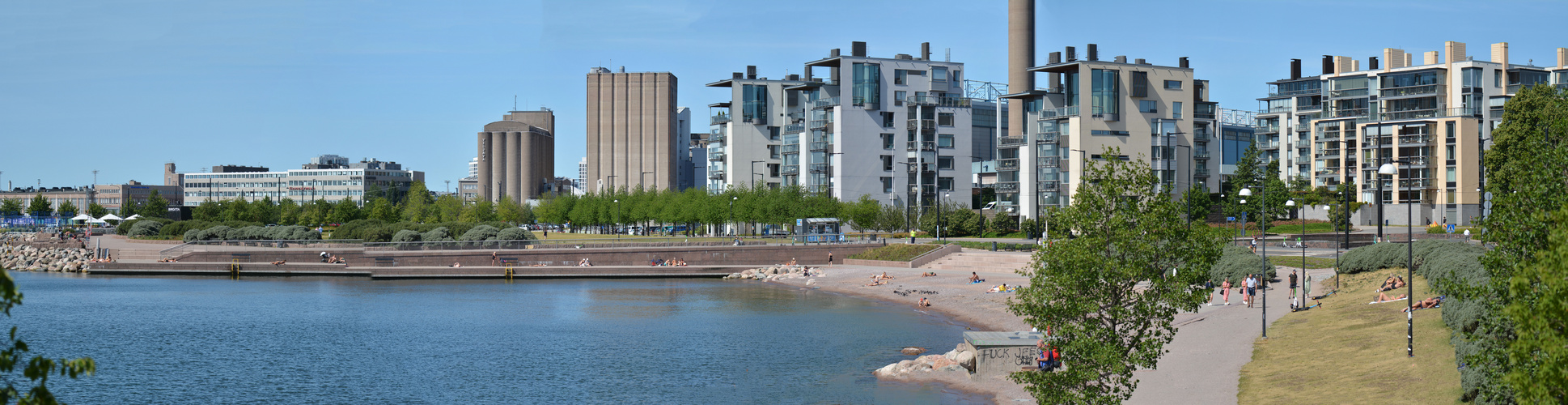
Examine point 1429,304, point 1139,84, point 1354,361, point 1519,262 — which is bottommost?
point 1354,361

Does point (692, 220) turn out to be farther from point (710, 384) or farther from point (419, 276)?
point (710, 384)

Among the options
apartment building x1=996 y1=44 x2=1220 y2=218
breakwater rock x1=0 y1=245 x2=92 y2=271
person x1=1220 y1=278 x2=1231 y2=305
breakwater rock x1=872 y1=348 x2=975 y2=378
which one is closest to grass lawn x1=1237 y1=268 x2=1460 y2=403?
person x1=1220 y1=278 x2=1231 y2=305

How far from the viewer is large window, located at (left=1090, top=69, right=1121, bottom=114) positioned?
99750 millimetres

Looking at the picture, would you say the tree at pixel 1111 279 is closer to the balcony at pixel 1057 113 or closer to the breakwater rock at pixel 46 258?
the balcony at pixel 1057 113

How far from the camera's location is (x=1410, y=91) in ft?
372

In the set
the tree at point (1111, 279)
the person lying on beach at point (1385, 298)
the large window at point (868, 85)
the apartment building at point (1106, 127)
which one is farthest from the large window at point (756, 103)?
the tree at point (1111, 279)

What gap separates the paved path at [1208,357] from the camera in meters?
28.0

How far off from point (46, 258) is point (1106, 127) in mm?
97912

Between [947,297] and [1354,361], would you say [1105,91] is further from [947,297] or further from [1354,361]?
[1354,361]

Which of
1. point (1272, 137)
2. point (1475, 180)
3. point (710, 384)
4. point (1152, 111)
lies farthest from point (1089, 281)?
point (1272, 137)

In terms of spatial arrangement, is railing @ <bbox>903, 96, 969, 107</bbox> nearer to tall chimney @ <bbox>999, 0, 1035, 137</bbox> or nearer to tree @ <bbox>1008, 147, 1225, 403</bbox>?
tall chimney @ <bbox>999, 0, 1035, 137</bbox>

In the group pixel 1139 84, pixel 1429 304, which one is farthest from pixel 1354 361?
pixel 1139 84

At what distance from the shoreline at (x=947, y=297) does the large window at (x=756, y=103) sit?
5837cm

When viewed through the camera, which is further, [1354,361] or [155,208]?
[155,208]
